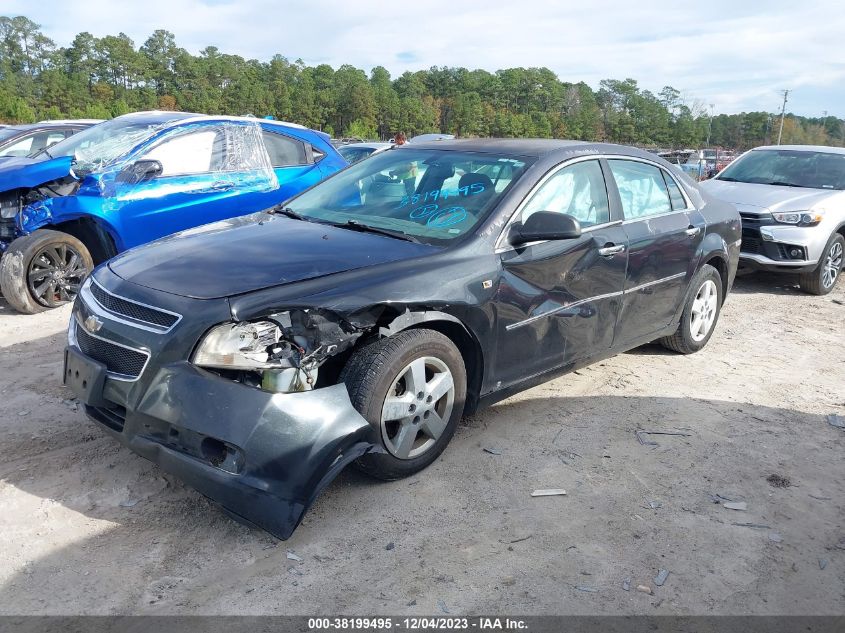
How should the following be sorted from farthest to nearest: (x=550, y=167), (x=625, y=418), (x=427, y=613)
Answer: (x=625, y=418) < (x=550, y=167) < (x=427, y=613)

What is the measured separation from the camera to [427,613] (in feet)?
8.62

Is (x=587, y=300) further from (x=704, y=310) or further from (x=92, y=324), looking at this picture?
(x=92, y=324)

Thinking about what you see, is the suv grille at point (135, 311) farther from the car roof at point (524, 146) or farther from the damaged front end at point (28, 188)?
the damaged front end at point (28, 188)

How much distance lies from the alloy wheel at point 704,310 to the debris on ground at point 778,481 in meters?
1.89

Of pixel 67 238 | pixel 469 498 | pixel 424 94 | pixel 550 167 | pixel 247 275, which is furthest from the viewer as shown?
pixel 424 94

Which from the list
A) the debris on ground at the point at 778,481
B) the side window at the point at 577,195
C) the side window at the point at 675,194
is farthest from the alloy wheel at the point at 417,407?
the side window at the point at 675,194

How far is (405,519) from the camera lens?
3242mm

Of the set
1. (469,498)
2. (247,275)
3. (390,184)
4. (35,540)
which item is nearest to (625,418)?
(469,498)

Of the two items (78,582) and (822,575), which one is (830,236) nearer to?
(822,575)

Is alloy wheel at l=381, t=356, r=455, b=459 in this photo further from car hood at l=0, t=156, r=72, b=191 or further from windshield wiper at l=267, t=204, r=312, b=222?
car hood at l=0, t=156, r=72, b=191

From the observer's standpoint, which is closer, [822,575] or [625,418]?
A: [822,575]

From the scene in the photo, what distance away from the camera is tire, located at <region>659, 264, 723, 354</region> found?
541 centimetres

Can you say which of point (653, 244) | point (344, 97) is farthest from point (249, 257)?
point (344, 97)

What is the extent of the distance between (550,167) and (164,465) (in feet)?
8.78
